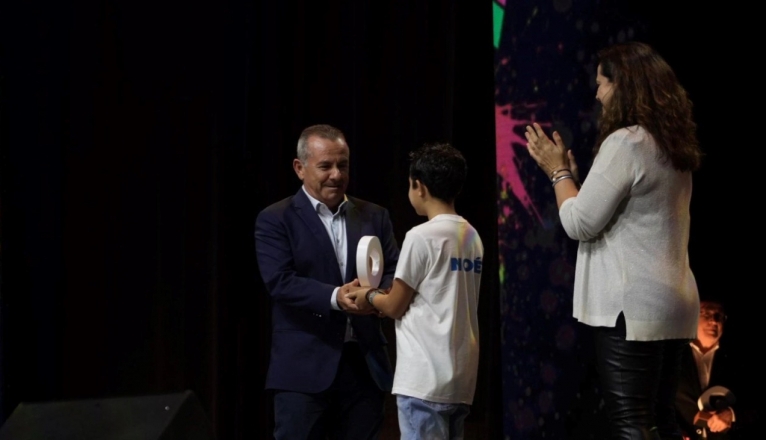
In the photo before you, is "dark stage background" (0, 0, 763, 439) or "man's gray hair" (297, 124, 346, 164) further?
"dark stage background" (0, 0, 763, 439)

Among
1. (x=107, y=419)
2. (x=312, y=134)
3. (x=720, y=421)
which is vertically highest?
(x=312, y=134)

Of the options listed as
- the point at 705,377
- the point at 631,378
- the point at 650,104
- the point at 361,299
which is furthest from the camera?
the point at 705,377

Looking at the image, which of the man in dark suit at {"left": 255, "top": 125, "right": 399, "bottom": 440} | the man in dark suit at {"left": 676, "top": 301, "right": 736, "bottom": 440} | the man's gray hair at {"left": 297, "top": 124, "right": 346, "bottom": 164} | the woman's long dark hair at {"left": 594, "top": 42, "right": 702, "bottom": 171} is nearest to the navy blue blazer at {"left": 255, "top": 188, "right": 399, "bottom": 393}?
the man in dark suit at {"left": 255, "top": 125, "right": 399, "bottom": 440}

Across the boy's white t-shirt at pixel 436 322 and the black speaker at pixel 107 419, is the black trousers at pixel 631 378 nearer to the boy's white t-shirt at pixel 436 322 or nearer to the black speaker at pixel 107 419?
the boy's white t-shirt at pixel 436 322

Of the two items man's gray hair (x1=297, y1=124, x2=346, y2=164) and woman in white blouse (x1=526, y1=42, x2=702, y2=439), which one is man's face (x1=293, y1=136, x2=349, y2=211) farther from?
woman in white blouse (x1=526, y1=42, x2=702, y2=439)

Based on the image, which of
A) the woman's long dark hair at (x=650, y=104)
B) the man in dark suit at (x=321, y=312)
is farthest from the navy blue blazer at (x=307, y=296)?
the woman's long dark hair at (x=650, y=104)

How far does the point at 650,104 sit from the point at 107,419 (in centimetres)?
158

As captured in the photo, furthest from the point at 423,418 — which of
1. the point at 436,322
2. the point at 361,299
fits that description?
the point at 361,299

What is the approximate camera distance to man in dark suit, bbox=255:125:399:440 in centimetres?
285

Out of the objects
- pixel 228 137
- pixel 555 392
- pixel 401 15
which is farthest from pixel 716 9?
pixel 228 137

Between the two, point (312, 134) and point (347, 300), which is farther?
point (312, 134)

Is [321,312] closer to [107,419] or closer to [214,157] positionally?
[107,419]

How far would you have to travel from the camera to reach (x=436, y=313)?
2.62 m

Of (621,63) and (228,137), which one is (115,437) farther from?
(228,137)
